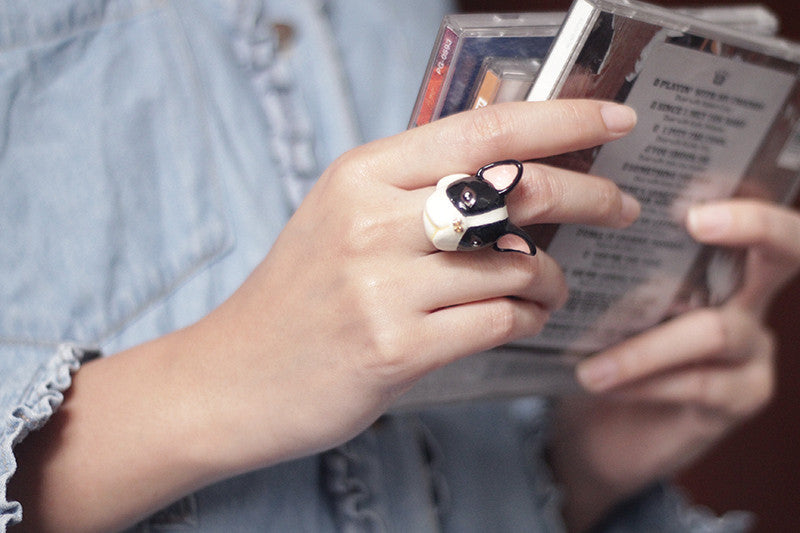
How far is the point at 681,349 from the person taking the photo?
685 mm

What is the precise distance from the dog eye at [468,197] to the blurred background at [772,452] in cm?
109

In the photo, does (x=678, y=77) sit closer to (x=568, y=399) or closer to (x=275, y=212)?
(x=275, y=212)

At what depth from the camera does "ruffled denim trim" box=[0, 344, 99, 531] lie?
423mm

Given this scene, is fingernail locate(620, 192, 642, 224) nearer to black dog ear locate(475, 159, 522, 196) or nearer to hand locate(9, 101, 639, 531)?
hand locate(9, 101, 639, 531)

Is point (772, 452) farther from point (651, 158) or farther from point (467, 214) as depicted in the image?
point (467, 214)

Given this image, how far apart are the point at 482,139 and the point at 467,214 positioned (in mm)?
64

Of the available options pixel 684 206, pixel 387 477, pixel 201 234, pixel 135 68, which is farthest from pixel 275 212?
pixel 684 206

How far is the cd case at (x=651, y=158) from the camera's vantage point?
461 mm

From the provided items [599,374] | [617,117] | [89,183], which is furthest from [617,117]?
[89,183]

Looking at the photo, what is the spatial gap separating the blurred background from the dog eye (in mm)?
1092

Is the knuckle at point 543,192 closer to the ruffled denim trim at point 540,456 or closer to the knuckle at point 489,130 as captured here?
the knuckle at point 489,130

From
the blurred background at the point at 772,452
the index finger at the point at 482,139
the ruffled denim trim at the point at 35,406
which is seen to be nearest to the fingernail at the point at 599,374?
the index finger at the point at 482,139

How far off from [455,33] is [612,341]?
40cm

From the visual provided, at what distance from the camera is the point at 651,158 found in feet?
1.78
